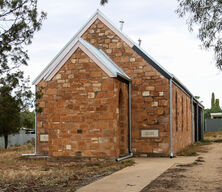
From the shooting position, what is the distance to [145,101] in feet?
59.8

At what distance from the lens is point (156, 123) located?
1791cm

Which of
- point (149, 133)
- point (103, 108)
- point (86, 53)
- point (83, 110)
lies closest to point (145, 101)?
point (149, 133)

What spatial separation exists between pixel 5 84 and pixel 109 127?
6.72m

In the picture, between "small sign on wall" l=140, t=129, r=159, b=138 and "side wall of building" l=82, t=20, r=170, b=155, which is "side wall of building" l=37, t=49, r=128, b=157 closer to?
"side wall of building" l=82, t=20, r=170, b=155

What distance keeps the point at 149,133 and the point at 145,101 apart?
1.65 meters

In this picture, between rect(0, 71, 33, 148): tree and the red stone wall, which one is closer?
rect(0, 71, 33, 148): tree

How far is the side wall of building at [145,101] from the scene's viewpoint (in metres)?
17.8

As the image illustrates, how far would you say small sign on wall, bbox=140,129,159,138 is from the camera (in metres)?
17.8

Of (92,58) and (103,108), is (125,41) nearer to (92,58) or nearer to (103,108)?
(92,58)

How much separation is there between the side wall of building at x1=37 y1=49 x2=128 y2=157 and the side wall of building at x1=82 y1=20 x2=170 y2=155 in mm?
2231

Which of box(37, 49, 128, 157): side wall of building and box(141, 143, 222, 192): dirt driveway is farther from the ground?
box(37, 49, 128, 157): side wall of building

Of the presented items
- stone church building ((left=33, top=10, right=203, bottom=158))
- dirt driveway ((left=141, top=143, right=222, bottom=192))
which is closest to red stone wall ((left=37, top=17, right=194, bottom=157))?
stone church building ((left=33, top=10, right=203, bottom=158))

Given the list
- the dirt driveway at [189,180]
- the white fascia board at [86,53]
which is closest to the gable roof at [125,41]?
the white fascia board at [86,53]

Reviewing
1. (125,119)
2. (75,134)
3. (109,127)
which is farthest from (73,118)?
(125,119)
